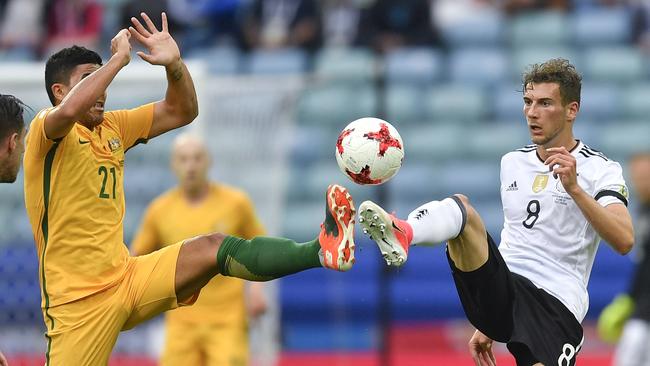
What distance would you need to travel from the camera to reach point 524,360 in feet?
21.1

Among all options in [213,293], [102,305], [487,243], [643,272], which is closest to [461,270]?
[487,243]

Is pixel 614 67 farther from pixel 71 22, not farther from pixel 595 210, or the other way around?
pixel 595 210

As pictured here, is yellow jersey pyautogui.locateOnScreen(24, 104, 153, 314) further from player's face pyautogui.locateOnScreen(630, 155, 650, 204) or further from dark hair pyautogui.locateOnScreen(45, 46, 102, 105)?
player's face pyautogui.locateOnScreen(630, 155, 650, 204)

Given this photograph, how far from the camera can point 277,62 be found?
14531 mm

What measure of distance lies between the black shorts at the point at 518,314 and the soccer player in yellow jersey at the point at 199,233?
122 inches

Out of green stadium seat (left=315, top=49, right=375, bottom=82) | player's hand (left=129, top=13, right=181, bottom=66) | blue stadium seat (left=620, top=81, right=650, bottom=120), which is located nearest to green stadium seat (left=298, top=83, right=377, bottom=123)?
green stadium seat (left=315, top=49, right=375, bottom=82)

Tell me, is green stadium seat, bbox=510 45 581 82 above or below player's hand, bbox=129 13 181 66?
below

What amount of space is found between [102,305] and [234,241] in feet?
2.40

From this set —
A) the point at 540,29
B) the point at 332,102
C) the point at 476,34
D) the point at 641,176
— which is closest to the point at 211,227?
the point at 641,176

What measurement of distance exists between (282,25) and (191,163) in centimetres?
566

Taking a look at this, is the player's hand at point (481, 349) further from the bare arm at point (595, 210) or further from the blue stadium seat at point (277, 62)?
the blue stadium seat at point (277, 62)

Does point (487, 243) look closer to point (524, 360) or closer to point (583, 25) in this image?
point (524, 360)

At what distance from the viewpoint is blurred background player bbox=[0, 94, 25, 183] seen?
6.13 meters

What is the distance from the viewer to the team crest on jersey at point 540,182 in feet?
21.5
